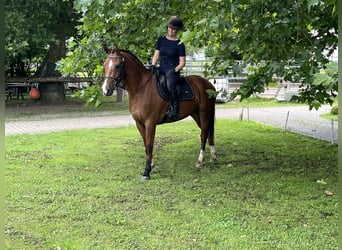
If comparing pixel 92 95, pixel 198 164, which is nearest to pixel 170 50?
pixel 92 95

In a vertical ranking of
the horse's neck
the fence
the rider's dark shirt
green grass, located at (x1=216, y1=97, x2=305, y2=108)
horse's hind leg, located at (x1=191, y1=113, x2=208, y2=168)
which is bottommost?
the fence

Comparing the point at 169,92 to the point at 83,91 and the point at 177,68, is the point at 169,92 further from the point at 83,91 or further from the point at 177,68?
the point at 83,91

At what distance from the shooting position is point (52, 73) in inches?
677

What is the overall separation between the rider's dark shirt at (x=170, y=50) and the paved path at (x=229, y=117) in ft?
16.6

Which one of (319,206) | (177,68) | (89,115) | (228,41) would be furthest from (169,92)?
(89,115)

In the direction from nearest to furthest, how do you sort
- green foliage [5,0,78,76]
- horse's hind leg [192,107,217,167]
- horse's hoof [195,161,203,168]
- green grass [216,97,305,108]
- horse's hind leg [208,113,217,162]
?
horse's hoof [195,161,203,168] < horse's hind leg [192,107,217,167] < horse's hind leg [208,113,217,162] < green foliage [5,0,78,76] < green grass [216,97,305,108]

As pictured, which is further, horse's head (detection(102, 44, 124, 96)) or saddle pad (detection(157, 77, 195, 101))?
saddle pad (detection(157, 77, 195, 101))

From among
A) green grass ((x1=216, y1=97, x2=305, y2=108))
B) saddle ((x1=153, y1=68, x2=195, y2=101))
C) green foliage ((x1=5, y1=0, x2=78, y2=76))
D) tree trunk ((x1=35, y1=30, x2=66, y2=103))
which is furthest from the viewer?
green grass ((x1=216, y1=97, x2=305, y2=108))

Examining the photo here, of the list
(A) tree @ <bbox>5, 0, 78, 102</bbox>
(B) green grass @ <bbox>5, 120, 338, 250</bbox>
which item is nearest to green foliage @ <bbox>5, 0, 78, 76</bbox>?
(A) tree @ <bbox>5, 0, 78, 102</bbox>

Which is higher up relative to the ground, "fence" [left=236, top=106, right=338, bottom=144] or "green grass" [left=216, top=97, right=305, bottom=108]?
"green grass" [left=216, top=97, right=305, bottom=108]

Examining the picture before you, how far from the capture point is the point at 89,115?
14688 millimetres

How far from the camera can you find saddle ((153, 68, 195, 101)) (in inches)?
252

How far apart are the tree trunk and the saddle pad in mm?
10470

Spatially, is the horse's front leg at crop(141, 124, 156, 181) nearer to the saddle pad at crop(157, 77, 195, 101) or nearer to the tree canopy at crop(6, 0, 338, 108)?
the saddle pad at crop(157, 77, 195, 101)
